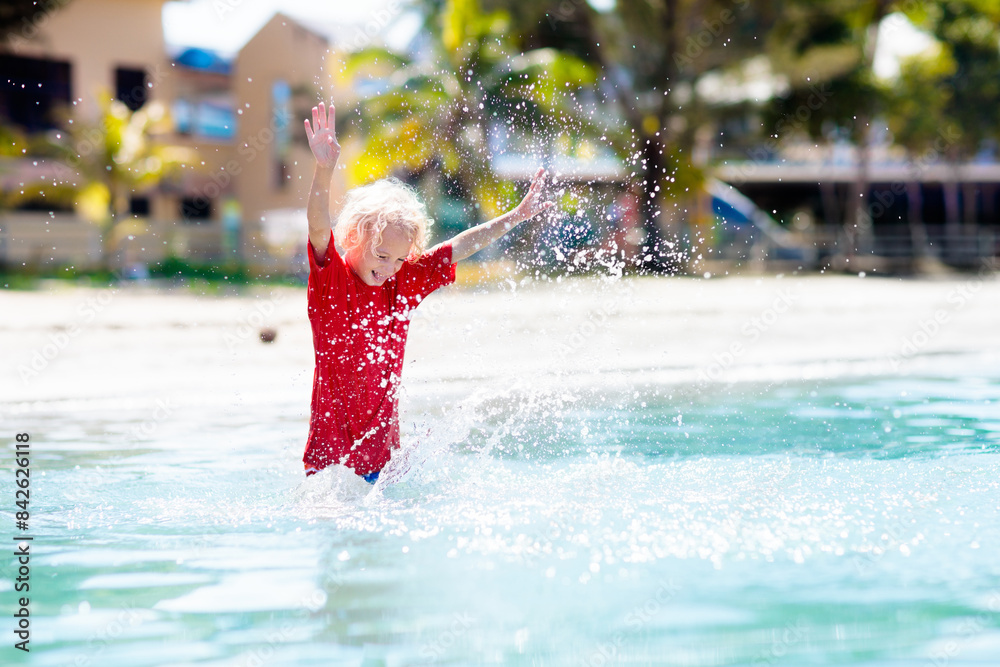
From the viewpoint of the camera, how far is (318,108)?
3.85 m

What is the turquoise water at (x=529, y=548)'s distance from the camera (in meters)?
2.96

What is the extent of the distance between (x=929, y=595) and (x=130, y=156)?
24.8 metres

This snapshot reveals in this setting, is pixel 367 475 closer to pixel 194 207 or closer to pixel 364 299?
pixel 364 299

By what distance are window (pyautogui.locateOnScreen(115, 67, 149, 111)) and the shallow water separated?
25576 mm

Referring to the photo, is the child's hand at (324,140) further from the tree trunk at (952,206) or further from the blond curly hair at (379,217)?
the tree trunk at (952,206)

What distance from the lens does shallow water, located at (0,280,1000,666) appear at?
2.96 m

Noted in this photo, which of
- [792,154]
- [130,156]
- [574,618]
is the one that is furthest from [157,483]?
[792,154]

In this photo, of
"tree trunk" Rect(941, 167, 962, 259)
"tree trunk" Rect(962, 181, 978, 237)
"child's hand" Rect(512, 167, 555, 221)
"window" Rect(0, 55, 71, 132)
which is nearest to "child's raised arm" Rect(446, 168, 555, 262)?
"child's hand" Rect(512, 167, 555, 221)

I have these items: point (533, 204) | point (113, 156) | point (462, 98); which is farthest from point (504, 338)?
point (113, 156)

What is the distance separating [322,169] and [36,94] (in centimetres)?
2779

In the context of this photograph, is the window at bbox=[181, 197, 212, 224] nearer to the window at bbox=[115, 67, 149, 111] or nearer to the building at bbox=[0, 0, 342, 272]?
the building at bbox=[0, 0, 342, 272]

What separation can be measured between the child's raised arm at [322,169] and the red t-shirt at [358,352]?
0.11 m

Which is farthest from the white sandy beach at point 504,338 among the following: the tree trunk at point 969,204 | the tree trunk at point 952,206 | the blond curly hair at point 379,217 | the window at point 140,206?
the tree trunk at point 969,204

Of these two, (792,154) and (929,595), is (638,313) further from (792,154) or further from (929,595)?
(792,154)
